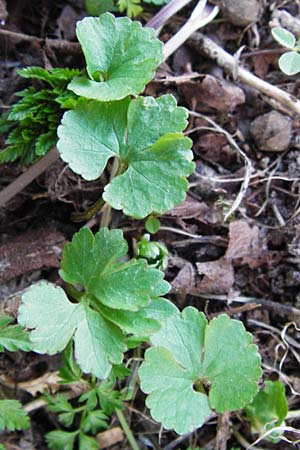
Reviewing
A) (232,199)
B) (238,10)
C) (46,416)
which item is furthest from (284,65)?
(46,416)

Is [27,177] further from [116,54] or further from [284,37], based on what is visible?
[284,37]

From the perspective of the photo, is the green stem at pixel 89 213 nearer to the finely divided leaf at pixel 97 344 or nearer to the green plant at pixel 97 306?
the green plant at pixel 97 306

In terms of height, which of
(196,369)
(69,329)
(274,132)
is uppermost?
(274,132)

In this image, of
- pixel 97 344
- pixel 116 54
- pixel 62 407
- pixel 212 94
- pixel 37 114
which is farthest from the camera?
pixel 212 94

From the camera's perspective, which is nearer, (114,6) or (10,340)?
(10,340)

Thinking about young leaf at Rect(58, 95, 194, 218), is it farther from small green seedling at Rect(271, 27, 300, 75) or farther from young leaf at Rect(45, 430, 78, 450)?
young leaf at Rect(45, 430, 78, 450)

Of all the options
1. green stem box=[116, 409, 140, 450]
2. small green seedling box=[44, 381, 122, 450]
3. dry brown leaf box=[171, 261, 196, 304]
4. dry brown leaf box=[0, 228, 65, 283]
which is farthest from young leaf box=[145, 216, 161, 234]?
green stem box=[116, 409, 140, 450]

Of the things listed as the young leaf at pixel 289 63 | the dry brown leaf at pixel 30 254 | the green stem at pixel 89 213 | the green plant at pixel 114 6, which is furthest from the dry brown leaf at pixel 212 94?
the dry brown leaf at pixel 30 254

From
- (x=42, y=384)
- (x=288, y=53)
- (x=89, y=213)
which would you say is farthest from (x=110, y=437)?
(x=288, y=53)

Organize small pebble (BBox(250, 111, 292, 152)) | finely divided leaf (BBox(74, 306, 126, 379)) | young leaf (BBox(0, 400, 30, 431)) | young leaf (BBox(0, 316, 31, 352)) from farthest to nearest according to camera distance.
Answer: small pebble (BBox(250, 111, 292, 152)), young leaf (BBox(0, 400, 30, 431)), young leaf (BBox(0, 316, 31, 352)), finely divided leaf (BBox(74, 306, 126, 379))
